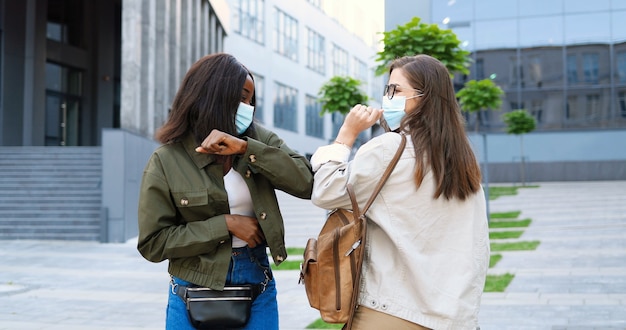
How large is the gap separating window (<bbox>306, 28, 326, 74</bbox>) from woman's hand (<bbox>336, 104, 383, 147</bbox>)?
155 feet

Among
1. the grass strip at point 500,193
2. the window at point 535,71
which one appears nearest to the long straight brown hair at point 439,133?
the grass strip at point 500,193

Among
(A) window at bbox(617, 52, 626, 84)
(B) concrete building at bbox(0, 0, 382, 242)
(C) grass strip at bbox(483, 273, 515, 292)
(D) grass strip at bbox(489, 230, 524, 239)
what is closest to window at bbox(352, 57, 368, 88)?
(B) concrete building at bbox(0, 0, 382, 242)

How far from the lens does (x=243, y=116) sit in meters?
2.83

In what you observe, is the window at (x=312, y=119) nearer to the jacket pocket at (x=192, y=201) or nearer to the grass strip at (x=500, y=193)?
the grass strip at (x=500, y=193)

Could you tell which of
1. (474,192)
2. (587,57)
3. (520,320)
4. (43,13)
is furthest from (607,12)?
(474,192)

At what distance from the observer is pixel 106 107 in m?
32.9

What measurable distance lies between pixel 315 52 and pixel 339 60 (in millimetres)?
5569

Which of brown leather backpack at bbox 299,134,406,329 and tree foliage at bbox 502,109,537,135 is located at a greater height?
tree foliage at bbox 502,109,537,135

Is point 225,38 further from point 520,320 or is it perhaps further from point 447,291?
point 447,291

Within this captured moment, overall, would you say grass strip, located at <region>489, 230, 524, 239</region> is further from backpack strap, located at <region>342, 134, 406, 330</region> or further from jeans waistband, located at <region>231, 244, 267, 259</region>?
backpack strap, located at <region>342, 134, 406, 330</region>

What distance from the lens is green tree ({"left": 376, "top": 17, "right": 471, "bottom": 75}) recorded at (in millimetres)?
12766

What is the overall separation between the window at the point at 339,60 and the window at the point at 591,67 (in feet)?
74.4

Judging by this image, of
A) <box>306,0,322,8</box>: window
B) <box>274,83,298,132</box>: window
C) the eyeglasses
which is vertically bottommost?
the eyeglasses

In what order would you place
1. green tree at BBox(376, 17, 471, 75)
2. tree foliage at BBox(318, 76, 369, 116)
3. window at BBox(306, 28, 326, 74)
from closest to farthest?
green tree at BBox(376, 17, 471, 75) → tree foliage at BBox(318, 76, 369, 116) → window at BBox(306, 28, 326, 74)
